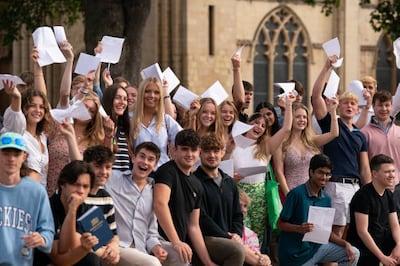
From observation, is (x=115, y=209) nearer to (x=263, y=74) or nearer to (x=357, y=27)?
(x=263, y=74)

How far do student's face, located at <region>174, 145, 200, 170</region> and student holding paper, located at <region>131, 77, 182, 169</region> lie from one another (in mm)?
552

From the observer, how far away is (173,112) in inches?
531

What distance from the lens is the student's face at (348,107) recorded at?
551 inches

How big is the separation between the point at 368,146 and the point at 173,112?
246 centimetres

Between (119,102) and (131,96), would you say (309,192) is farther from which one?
(119,102)

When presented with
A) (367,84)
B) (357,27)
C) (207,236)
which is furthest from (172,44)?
(207,236)

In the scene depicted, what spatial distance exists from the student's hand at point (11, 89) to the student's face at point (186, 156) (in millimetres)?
1671

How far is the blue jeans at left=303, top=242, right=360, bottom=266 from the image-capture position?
43.3 feet

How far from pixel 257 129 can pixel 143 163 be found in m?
2.50

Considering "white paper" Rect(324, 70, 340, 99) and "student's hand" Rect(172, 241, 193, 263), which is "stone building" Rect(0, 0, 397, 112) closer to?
"white paper" Rect(324, 70, 340, 99)

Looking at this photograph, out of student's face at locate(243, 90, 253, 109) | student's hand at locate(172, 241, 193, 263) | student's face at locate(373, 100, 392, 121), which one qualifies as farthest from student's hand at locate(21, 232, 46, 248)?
student's face at locate(373, 100, 392, 121)

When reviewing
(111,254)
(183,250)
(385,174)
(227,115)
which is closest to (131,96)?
(227,115)

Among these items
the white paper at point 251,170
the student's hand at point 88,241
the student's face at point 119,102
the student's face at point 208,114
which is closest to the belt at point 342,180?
the white paper at point 251,170

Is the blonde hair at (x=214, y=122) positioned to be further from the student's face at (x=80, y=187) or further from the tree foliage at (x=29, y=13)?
the tree foliage at (x=29, y=13)
